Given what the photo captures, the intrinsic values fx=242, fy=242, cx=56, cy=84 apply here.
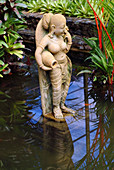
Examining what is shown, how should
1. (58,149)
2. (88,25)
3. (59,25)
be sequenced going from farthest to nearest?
(88,25)
(59,25)
(58,149)

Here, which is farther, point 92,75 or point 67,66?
point 92,75

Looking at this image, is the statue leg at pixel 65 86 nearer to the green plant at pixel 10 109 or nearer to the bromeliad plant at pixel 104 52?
the green plant at pixel 10 109

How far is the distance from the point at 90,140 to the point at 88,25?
4141mm

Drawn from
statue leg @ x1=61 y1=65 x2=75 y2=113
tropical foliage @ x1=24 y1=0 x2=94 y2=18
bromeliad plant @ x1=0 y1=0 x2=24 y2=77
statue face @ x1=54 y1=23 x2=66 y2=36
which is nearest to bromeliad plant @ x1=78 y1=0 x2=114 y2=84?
statue leg @ x1=61 y1=65 x2=75 y2=113

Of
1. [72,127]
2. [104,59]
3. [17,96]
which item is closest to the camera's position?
[72,127]

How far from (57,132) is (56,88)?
0.63m

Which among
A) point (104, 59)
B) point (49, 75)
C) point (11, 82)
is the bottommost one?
point (11, 82)

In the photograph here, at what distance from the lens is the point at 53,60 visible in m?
3.28

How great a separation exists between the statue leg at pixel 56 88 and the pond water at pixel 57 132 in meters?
0.17

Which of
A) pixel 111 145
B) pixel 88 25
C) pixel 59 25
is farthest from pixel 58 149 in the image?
pixel 88 25

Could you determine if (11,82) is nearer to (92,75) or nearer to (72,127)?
(92,75)

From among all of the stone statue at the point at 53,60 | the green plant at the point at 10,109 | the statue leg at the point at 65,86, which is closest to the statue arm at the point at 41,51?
the stone statue at the point at 53,60

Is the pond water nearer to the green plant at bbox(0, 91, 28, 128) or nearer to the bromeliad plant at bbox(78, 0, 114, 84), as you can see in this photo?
the green plant at bbox(0, 91, 28, 128)

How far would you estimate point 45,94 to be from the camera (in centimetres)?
361
